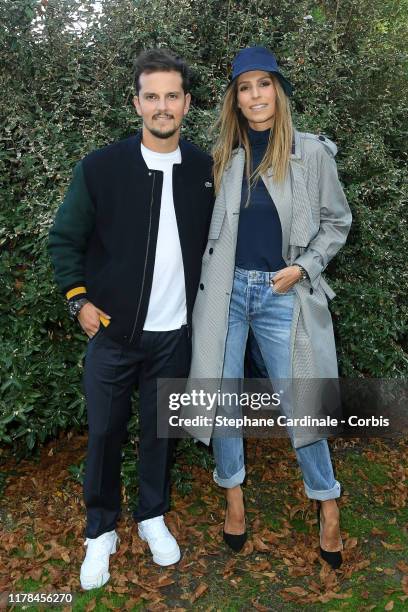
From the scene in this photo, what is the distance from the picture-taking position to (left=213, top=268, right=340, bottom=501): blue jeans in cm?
350

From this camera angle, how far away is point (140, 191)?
3303 mm

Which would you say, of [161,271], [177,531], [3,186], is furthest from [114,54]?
[177,531]

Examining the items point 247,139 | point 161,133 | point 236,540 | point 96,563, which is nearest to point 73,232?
point 161,133

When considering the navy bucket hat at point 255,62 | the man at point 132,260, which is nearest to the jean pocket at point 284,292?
the man at point 132,260

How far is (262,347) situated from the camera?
3688mm

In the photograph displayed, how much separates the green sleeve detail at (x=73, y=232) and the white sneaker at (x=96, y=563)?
1469 millimetres

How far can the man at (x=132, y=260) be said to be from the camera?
329 cm

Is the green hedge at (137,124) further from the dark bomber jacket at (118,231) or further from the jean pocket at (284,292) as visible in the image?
the jean pocket at (284,292)

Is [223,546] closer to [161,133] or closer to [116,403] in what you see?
[116,403]

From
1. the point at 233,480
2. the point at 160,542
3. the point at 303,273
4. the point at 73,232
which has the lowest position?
the point at 160,542

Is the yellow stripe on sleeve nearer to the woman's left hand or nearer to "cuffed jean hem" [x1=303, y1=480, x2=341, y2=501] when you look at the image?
the woman's left hand

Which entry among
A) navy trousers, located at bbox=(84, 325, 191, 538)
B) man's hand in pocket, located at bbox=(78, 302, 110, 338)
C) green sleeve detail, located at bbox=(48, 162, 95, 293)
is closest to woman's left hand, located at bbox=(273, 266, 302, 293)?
navy trousers, located at bbox=(84, 325, 191, 538)

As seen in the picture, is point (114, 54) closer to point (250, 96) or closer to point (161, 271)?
point (250, 96)

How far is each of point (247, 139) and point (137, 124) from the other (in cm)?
141
